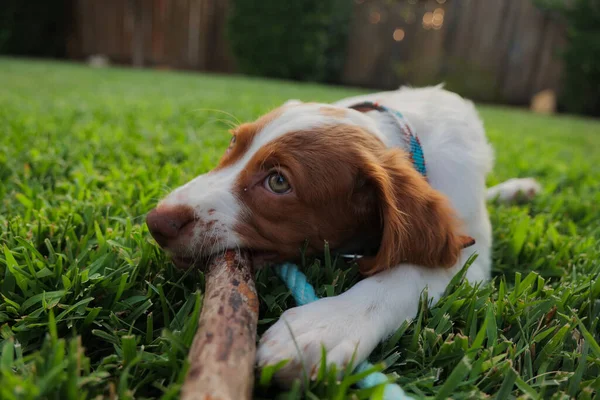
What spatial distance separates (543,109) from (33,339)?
49.7 ft

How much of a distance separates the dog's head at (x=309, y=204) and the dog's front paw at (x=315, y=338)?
323 mm

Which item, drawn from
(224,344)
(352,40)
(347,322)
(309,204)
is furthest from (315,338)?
(352,40)

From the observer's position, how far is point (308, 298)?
1834mm

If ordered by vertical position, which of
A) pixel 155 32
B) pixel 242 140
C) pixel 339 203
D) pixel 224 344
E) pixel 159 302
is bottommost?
pixel 159 302

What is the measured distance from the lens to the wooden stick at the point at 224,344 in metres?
1.14

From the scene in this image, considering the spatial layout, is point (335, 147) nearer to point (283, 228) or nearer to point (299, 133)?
point (299, 133)

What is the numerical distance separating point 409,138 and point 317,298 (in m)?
1.12

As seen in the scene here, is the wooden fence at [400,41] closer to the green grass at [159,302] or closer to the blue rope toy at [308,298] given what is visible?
the green grass at [159,302]

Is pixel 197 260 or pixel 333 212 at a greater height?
pixel 333 212

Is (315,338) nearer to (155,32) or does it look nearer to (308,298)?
(308,298)

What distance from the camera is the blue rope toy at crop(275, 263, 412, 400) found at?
55.4 inches

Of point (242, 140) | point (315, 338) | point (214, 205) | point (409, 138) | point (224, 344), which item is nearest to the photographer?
point (224, 344)

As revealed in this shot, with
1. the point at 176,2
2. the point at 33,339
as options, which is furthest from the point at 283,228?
the point at 176,2

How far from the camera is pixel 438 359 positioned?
1.69 meters
